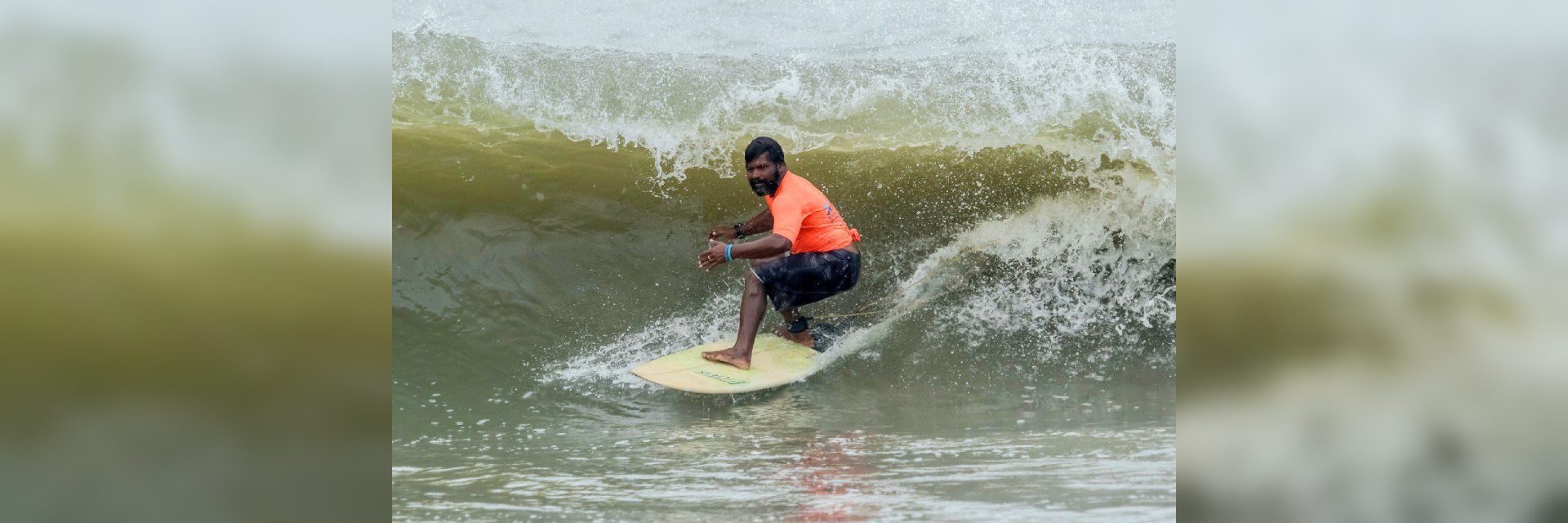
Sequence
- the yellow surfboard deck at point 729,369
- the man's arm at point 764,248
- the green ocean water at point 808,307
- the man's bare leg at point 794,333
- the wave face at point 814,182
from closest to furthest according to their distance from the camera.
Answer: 1. the green ocean water at point 808,307
2. the man's arm at point 764,248
3. the yellow surfboard deck at point 729,369
4. the man's bare leg at point 794,333
5. the wave face at point 814,182

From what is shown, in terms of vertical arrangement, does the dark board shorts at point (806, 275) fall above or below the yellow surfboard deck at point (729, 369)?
above

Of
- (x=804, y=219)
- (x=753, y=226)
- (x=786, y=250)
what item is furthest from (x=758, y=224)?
(x=786, y=250)

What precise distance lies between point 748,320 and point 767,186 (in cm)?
Answer: 68

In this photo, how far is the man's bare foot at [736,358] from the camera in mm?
5465

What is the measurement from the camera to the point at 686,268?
22.1 feet

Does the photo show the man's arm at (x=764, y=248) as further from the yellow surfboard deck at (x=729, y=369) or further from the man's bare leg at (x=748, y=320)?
the yellow surfboard deck at (x=729, y=369)

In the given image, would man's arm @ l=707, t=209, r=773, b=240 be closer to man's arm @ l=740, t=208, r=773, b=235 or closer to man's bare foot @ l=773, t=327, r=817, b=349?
man's arm @ l=740, t=208, r=773, b=235

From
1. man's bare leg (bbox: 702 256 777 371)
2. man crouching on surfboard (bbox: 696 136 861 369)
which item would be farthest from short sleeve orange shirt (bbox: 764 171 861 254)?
man's bare leg (bbox: 702 256 777 371)

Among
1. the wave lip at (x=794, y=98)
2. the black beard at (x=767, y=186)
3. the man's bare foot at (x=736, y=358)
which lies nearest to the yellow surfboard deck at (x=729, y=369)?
the man's bare foot at (x=736, y=358)

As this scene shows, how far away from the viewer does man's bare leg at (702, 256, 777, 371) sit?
545cm

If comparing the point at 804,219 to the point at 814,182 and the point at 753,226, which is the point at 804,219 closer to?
the point at 753,226
